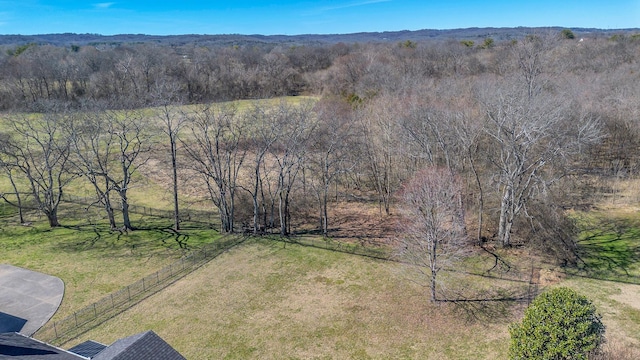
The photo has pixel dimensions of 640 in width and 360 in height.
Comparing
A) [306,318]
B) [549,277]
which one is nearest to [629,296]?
[549,277]

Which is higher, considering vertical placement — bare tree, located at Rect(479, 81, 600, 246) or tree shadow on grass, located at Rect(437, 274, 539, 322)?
bare tree, located at Rect(479, 81, 600, 246)

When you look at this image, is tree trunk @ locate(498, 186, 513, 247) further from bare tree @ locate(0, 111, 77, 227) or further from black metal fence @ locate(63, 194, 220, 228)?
bare tree @ locate(0, 111, 77, 227)

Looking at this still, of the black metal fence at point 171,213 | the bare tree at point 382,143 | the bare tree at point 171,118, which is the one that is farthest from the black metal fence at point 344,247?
the bare tree at point 171,118

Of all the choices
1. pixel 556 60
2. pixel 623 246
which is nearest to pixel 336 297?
pixel 623 246

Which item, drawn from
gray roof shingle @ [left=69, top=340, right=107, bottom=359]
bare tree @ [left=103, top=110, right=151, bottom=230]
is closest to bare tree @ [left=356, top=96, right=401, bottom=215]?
bare tree @ [left=103, top=110, right=151, bottom=230]

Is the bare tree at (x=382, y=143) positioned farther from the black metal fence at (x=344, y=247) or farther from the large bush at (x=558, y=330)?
the large bush at (x=558, y=330)

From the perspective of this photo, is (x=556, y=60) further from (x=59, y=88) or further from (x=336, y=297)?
(x=59, y=88)

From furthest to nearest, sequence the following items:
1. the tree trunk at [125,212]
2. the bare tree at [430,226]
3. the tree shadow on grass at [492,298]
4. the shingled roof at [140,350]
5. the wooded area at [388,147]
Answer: the tree trunk at [125,212], the wooded area at [388,147], the bare tree at [430,226], the tree shadow on grass at [492,298], the shingled roof at [140,350]

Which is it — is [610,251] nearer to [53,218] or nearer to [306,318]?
[306,318]
